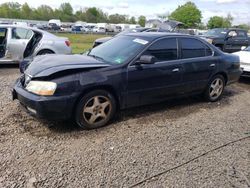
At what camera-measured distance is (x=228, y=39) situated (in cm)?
1378

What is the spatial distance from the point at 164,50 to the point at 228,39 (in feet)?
33.6

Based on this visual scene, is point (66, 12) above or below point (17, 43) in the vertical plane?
above

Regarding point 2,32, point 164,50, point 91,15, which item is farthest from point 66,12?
point 164,50

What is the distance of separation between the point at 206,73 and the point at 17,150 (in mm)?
4022

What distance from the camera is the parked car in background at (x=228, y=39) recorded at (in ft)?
44.6

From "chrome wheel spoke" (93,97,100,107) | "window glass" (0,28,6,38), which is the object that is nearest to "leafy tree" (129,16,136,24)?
"window glass" (0,28,6,38)

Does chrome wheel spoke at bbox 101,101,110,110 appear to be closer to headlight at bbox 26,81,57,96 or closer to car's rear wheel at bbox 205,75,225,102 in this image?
headlight at bbox 26,81,57,96

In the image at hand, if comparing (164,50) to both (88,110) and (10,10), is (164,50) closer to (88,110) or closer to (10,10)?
(88,110)

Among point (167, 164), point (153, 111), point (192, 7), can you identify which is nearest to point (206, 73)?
point (153, 111)

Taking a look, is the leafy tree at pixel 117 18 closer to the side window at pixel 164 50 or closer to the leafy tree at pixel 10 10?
the leafy tree at pixel 10 10

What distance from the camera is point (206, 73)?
5617mm

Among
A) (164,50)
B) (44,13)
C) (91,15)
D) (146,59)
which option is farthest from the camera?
(91,15)

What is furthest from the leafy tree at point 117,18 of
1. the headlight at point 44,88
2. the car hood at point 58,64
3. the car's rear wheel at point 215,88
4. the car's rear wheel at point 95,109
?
the headlight at point 44,88

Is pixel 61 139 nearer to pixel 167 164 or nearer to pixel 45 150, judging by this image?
pixel 45 150
